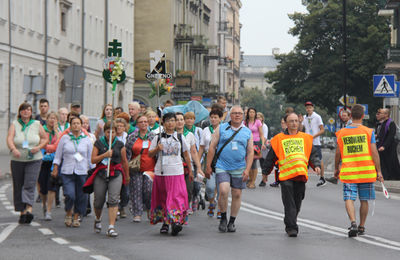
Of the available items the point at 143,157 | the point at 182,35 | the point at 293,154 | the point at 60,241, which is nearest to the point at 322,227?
the point at 293,154

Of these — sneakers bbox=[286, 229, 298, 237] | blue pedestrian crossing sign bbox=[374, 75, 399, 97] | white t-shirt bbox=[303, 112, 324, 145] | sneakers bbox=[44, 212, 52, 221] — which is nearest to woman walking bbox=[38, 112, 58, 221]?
sneakers bbox=[44, 212, 52, 221]

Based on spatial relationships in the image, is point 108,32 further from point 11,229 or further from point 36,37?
point 11,229

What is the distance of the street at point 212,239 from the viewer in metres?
11.8

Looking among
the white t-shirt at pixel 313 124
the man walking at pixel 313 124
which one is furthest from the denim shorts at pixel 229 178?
the white t-shirt at pixel 313 124

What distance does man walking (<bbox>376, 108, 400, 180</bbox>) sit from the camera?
2089 centimetres

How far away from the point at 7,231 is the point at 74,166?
156cm

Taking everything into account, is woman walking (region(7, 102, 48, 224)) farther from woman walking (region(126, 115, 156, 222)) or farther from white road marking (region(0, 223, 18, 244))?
woman walking (region(126, 115, 156, 222))

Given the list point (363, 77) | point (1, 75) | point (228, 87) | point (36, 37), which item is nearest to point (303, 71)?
point (363, 77)

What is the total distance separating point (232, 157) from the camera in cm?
1450

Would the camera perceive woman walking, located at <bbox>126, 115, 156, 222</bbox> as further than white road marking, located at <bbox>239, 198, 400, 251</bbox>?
Yes

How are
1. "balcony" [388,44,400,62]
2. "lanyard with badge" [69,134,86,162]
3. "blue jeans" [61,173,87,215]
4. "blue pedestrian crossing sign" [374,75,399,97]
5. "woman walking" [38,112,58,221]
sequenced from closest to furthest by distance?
"blue jeans" [61,173,87,215]
"lanyard with badge" [69,134,86,162]
"woman walking" [38,112,58,221]
"blue pedestrian crossing sign" [374,75,399,97]
"balcony" [388,44,400,62]

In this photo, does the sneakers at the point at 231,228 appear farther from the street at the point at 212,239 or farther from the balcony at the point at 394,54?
the balcony at the point at 394,54

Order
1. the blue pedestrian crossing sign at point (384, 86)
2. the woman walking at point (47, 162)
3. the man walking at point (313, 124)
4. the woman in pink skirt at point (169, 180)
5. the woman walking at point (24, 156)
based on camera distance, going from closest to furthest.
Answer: the woman in pink skirt at point (169, 180), the woman walking at point (24, 156), the woman walking at point (47, 162), the man walking at point (313, 124), the blue pedestrian crossing sign at point (384, 86)

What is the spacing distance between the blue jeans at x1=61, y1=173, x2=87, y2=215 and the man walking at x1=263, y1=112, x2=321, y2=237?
2945mm
